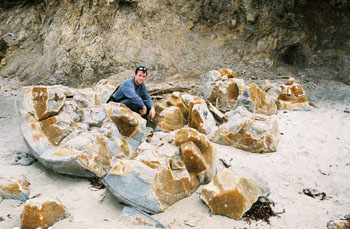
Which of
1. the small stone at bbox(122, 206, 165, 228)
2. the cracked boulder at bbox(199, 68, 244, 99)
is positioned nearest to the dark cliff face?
the cracked boulder at bbox(199, 68, 244, 99)

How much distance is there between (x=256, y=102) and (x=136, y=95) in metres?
2.28

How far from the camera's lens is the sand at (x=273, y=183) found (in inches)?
115

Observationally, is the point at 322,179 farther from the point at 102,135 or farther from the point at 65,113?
the point at 65,113

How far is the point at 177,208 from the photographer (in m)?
3.12

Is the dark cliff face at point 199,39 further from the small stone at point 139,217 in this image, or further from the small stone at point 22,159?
the small stone at point 139,217

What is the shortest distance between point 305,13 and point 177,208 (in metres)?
7.13

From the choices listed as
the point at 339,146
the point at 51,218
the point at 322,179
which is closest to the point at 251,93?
the point at 339,146

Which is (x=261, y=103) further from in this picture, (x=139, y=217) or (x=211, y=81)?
(x=139, y=217)

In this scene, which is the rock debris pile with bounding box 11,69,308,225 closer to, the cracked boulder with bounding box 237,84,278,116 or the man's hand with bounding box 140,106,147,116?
the cracked boulder with bounding box 237,84,278,116

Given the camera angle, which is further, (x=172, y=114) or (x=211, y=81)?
(x=211, y=81)

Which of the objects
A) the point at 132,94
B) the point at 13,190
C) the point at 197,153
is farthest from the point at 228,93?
the point at 13,190

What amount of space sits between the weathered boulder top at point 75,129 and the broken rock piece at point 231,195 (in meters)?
1.44

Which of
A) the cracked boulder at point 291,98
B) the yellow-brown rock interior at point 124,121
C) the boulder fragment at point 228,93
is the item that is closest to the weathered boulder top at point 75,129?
the yellow-brown rock interior at point 124,121

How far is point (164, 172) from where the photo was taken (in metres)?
3.22
